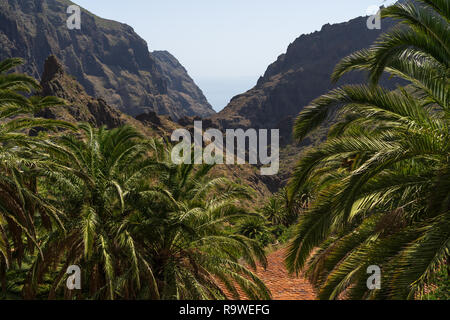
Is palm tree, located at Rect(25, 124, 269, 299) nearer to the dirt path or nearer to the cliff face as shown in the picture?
the dirt path

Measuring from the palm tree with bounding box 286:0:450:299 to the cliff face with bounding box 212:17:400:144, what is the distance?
155656mm

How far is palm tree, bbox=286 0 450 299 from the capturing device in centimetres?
500

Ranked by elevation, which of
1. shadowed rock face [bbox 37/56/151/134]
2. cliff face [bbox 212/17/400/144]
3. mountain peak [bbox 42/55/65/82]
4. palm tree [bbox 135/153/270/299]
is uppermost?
cliff face [bbox 212/17/400/144]

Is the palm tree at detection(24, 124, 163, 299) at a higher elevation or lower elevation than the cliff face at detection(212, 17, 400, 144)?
lower

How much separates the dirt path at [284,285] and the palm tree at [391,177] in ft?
19.3

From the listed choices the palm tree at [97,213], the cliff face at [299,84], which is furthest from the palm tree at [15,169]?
the cliff face at [299,84]

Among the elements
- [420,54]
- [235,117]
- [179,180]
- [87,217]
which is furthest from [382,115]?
[235,117]

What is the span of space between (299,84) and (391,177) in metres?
186

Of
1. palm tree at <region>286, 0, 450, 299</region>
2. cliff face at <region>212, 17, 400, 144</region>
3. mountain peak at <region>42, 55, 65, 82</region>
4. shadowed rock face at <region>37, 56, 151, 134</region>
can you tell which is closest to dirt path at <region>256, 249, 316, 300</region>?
palm tree at <region>286, 0, 450, 299</region>

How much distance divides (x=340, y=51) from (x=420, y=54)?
19930 centimetres

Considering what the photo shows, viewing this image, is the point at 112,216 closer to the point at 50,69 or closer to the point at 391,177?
the point at 391,177

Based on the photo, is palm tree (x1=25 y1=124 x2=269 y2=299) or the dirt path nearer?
palm tree (x1=25 y1=124 x2=269 y2=299)

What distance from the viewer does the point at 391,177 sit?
19.1 ft

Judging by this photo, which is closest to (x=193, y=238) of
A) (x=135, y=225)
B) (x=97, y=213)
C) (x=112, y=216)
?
(x=135, y=225)
